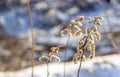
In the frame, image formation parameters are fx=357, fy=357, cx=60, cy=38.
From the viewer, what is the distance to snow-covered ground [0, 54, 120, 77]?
1.99 metres

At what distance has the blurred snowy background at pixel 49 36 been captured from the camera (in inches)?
82.4

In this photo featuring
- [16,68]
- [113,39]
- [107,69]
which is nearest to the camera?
[107,69]

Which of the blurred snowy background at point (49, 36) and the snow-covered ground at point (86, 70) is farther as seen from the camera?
the blurred snowy background at point (49, 36)

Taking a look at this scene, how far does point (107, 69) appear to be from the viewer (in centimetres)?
203

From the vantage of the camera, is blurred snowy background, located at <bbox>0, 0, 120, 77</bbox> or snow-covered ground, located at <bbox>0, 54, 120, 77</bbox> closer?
snow-covered ground, located at <bbox>0, 54, 120, 77</bbox>

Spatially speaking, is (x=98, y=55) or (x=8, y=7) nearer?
(x=98, y=55)

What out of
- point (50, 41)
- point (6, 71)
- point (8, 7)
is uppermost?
point (8, 7)

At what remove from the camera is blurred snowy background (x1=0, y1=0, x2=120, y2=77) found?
209 cm

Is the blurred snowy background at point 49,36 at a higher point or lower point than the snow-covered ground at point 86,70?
higher

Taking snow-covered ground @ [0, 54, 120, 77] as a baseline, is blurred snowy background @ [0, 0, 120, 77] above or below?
above

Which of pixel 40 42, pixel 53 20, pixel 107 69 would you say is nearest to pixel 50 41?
pixel 40 42

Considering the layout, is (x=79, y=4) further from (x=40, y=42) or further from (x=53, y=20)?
(x=40, y=42)

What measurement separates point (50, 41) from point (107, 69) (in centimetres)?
59

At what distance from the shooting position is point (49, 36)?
8.48 feet
